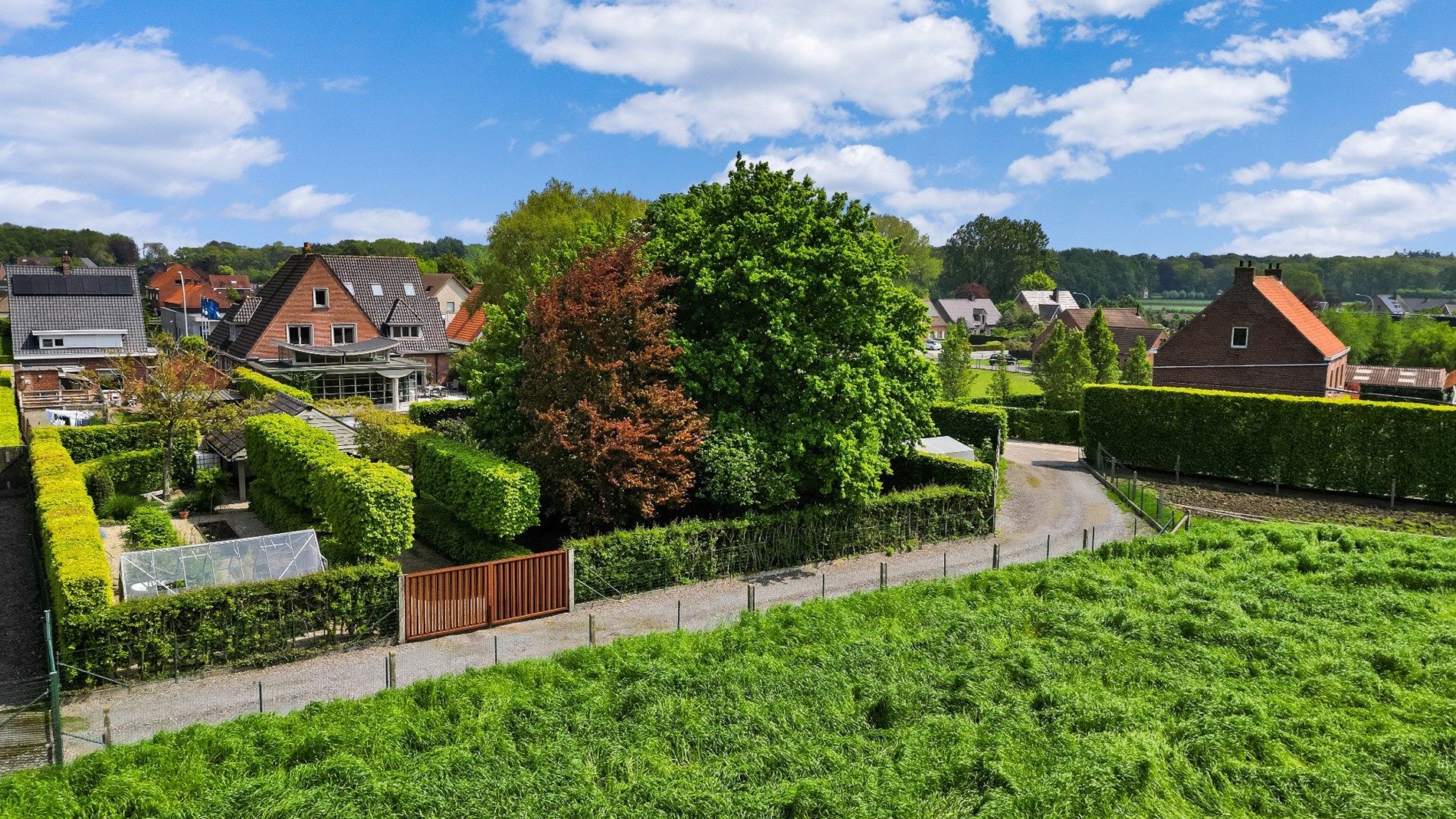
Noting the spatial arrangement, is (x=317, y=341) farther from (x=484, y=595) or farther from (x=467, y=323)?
(x=484, y=595)

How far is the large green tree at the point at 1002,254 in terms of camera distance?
158625 mm

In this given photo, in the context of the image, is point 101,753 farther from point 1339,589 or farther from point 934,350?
point 934,350

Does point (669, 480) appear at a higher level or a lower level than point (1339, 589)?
higher

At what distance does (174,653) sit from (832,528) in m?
16.0

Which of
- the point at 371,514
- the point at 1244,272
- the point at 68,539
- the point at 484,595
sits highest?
the point at 1244,272

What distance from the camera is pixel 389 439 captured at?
105 feet

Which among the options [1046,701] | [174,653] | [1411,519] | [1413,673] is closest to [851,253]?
[1046,701]

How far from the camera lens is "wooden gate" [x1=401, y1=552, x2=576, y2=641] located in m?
20.2

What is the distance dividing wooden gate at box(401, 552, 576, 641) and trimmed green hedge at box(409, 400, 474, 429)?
79.9ft

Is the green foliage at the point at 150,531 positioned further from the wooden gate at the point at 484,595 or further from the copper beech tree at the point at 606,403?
the copper beech tree at the point at 606,403

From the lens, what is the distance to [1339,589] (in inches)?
851

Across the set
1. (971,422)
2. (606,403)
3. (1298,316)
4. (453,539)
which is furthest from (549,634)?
(1298,316)

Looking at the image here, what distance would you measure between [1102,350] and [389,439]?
40.6m

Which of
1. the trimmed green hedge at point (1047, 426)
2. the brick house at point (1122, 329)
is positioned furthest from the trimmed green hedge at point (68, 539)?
the brick house at point (1122, 329)
